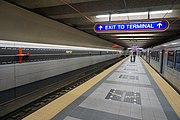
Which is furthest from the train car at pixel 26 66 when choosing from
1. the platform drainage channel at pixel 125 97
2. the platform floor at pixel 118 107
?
the platform drainage channel at pixel 125 97

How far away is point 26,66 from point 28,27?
4.77ft

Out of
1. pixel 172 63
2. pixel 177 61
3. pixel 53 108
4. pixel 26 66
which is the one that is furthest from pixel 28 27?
pixel 172 63

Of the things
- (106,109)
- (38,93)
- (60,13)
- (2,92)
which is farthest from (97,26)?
(2,92)

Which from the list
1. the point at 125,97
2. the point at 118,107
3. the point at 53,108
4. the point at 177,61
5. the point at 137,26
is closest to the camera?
the point at 53,108

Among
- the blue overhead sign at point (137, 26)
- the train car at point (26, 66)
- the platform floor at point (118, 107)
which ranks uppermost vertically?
the blue overhead sign at point (137, 26)

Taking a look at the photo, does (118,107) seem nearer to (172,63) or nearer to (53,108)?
(53,108)

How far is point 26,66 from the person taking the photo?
4.52 meters

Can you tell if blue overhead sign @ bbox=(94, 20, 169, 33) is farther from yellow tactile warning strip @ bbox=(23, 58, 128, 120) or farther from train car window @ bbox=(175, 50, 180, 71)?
yellow tactile warning strip @ bbox=(23, 58, 128, 120)

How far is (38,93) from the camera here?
4.88m

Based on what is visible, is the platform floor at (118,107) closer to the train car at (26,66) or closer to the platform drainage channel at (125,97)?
the platform drainage channel at (125,97)

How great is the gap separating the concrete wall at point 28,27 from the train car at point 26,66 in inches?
9.5

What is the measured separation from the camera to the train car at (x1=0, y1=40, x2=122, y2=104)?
12.1ft

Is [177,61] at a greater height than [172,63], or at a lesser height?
greater

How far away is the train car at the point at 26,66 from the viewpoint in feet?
12.1
